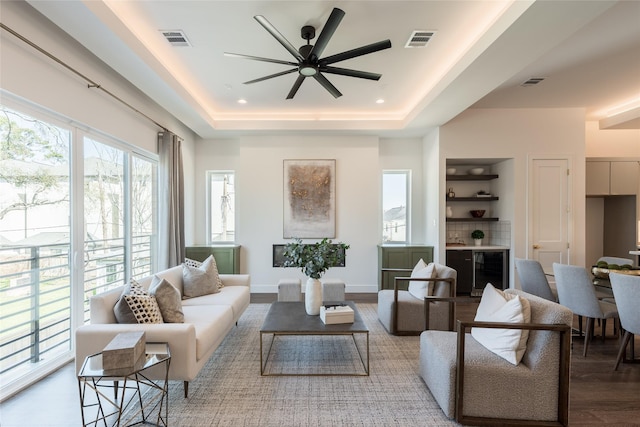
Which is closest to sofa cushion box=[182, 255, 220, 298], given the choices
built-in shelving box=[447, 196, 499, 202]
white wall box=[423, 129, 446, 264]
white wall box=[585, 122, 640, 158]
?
white wall box=[423, 129, 446, 264]

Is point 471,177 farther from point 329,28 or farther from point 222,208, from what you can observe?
point 222,208

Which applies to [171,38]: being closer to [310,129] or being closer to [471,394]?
[310,129]

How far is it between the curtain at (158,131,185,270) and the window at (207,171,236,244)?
1.23 meters

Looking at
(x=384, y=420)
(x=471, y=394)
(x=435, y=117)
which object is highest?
(x=435, y=117)

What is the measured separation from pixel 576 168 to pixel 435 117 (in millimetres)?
2553

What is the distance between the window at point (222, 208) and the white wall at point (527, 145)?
14.8 feet

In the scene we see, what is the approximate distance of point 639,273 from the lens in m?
2.94

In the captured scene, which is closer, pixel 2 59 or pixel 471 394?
pixel 471 394

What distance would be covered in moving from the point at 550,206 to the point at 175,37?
579 cm

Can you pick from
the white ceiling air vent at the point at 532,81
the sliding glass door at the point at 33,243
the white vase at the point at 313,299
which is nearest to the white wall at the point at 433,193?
the white ceiling air vent at the point at 532,81

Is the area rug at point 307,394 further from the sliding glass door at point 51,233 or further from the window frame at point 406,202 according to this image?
the window frame at point 406,202

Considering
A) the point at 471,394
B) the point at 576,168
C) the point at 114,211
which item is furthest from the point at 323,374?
the point at 576,168

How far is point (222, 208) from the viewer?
19.5ft

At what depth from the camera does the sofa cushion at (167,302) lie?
8.20 feet
